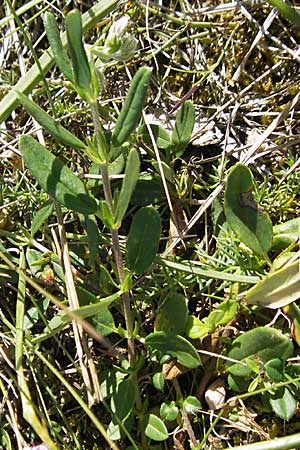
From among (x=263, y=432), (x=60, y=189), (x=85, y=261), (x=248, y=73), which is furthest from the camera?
(x=248, y=73)

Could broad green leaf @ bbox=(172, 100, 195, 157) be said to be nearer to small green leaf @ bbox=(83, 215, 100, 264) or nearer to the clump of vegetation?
the clump of vegetation

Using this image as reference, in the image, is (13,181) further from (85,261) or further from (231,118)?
(231,118)

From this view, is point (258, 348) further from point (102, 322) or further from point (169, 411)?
point (102, 322)

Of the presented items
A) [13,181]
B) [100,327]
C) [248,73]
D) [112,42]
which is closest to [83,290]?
[100,327]

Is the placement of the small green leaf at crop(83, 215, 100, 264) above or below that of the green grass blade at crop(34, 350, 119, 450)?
above

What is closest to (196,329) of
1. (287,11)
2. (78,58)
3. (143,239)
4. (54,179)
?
(143,239)

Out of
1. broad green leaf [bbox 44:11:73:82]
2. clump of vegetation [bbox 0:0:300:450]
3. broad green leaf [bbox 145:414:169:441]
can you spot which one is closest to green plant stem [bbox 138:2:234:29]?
clump of vegetation [bbox 0:0:300:450]

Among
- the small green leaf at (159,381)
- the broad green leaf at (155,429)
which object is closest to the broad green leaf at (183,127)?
the small green leaf at (159,381)
